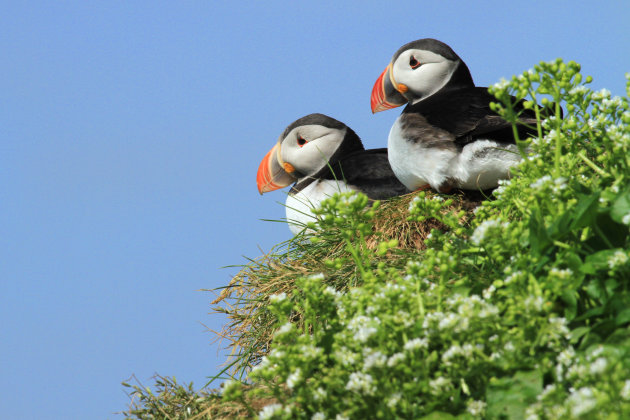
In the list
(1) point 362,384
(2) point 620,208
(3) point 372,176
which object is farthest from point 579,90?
(3) point 372,176

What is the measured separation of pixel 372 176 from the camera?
6047mm

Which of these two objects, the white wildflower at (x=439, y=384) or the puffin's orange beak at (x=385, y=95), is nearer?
the white wildflower at (x=439, y=384)

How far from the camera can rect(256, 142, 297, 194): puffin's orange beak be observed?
23.0 feet

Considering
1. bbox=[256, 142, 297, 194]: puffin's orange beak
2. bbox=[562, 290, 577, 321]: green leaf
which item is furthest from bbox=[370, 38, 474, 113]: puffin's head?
bbox=[562, 290, 577, 321]: green leaf

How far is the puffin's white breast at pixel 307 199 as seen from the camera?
604cm

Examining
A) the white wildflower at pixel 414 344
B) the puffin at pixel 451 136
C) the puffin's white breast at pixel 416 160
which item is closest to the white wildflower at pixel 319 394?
the white wildflower at pixel 414 344

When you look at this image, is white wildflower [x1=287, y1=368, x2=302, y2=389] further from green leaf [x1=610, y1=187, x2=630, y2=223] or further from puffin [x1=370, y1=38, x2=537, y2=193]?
puffin [x1=370, y1=38, x2=537, y2=193]

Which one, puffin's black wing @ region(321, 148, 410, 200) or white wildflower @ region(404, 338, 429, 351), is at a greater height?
puffin's black wing @ region(321, 148, 410, 200)

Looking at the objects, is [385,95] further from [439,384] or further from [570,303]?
[439,384]

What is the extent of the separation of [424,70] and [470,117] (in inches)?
56.4

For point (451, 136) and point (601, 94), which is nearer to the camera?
point (601, 94)

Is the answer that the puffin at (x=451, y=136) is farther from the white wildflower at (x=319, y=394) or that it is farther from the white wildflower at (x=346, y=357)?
the white wildflower at (x=319, y=394)

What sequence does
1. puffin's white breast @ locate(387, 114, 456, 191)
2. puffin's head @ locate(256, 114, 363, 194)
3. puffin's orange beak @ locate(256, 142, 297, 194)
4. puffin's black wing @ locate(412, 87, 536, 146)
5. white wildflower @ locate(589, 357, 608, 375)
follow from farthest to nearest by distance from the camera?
puffin's orange beak @ locate(256, 142, 297, 194), puffin's head @ locate(256, 114, 363, 194), puffin's white breast @ locate(387, 114, 456, 191), puffin's black wing @ locate(412, 87, 536, 146), white wildflower @ locate(589, 357, 608, 375)

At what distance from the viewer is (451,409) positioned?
243cm
